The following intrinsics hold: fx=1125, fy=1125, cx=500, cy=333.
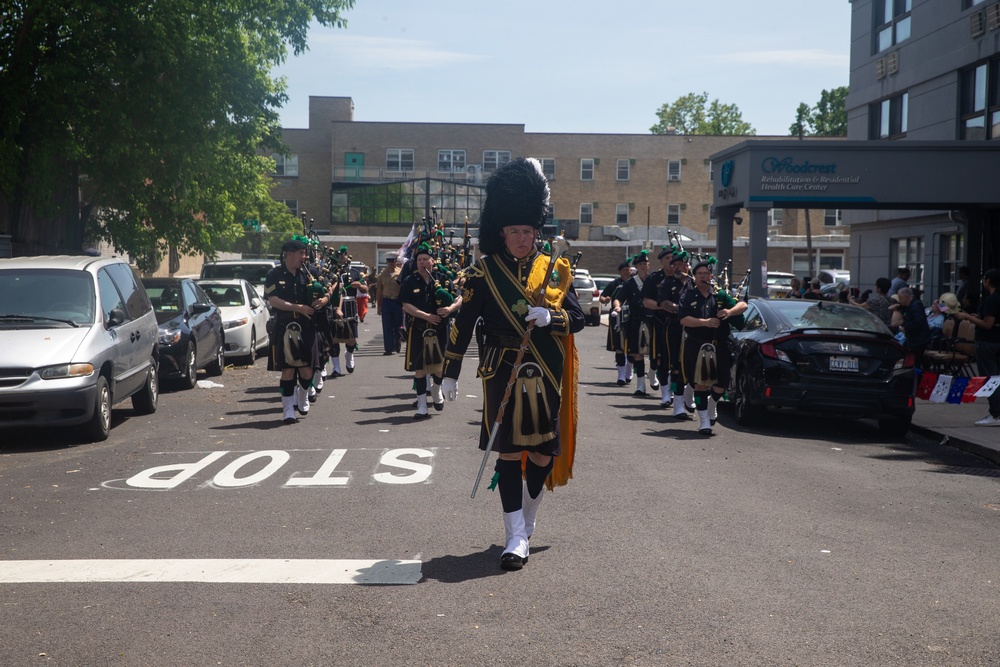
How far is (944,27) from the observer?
25.5 meters

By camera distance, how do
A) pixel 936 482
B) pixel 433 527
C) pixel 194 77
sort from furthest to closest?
pixel 194 77 < pixel 936 482 < pixel 433 527

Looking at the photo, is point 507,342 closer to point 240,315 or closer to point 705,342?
point 705,342

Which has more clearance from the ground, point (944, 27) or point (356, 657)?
point (944, 27)

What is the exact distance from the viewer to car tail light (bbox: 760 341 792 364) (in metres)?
12.4

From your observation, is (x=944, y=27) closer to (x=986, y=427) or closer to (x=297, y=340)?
(x=986, y=427)

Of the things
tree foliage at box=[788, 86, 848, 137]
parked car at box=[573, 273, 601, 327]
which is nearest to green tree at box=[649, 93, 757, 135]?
tree foliage at box=[788, 86, 848, 137]

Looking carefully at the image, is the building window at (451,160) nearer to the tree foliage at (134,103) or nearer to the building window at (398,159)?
the building window at (398,159)

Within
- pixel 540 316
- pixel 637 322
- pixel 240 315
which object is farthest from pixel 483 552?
pixel 240 315

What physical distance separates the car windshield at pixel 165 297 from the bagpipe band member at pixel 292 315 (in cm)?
470

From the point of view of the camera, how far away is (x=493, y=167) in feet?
252

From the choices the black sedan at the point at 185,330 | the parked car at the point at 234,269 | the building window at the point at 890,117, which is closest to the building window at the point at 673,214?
the building window at the point at 890,117

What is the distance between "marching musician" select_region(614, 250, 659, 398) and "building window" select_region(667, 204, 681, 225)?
6210 cm

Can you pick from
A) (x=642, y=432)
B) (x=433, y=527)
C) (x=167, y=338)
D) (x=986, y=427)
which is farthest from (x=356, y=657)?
(x=167, y=338)

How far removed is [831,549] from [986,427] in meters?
7.16
